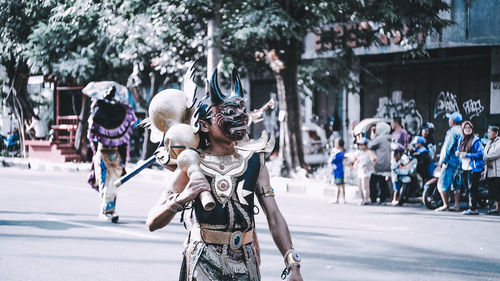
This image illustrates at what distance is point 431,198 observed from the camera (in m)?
11.9

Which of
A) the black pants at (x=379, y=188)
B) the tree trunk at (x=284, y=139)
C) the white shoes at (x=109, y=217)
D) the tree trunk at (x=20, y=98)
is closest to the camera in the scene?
the white shoes at (x=109, y=217)

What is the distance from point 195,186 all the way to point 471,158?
9.04 meters

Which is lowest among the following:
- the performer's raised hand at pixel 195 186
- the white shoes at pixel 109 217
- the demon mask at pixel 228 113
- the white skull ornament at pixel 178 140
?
the white shoes at pixel 109 217

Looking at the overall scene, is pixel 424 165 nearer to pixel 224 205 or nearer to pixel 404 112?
pixel 404 112

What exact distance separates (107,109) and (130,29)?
6.42 m

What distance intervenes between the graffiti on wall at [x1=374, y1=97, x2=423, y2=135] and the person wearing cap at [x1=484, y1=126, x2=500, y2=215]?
27.9 ft

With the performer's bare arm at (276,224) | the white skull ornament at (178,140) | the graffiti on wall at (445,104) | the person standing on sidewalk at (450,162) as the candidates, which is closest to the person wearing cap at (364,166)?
the person standing on sidewalk at (450,162)

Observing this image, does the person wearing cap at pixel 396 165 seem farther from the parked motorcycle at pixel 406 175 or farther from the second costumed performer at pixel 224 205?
the second costumed performer at pixel 224 205

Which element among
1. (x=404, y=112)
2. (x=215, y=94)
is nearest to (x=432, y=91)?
(x=404, y=112)

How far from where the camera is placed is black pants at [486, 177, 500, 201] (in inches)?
434

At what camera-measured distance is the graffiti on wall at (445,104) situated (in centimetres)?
1895

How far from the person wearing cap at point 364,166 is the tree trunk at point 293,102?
4.21 metres

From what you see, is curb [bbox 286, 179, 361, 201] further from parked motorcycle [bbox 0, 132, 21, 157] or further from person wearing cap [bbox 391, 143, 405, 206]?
parked motorcycle [bbox 0, 132, 21, 157]

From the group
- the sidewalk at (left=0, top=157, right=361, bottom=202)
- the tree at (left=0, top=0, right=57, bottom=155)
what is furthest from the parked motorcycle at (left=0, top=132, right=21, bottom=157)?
the sidewalk at (left=0, top=157, right=361, bottom=202)
